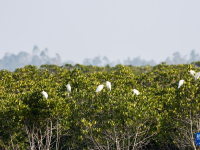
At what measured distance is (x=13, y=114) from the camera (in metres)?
13.0

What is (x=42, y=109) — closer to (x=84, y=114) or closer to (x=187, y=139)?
(x=84, y=114)

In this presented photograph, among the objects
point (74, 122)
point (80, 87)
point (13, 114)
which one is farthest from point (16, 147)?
point (80, 87)

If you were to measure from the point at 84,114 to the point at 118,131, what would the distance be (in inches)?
68.9

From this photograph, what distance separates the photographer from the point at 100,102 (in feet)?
42.4

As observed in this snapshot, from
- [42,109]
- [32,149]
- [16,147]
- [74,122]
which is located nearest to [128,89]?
[74,122]

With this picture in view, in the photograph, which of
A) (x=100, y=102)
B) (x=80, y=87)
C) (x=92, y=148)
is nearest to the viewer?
(x=100, y=102)

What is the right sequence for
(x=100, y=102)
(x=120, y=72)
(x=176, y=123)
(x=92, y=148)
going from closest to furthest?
(x=100, y=102), (x=176, y=123), (x=92, y=148), (x=120, y=72)

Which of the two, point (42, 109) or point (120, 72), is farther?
point (120, 72)

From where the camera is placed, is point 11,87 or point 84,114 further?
point 11,87

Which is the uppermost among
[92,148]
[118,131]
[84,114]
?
[84,114]

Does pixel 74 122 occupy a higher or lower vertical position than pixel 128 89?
lower

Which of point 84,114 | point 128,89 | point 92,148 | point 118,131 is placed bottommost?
point 92,148

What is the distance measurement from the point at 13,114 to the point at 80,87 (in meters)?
4.72

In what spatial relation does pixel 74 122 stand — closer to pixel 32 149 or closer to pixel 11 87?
pixel 32 149
